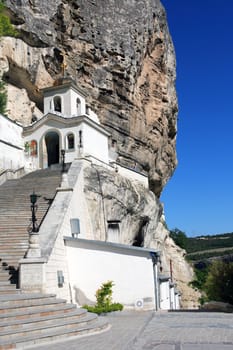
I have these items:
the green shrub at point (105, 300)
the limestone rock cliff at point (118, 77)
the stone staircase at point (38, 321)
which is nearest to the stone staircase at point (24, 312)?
the stone staircase at point (38, 321)

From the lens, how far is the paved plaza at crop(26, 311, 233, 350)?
6.99 meters

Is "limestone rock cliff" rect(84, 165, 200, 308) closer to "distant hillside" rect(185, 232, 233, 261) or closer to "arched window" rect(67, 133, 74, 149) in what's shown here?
"arched window" rect(67, 133, 74, 149)

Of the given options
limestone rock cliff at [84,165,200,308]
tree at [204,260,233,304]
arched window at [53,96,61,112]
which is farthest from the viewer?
arched window at [53,96,61,112]

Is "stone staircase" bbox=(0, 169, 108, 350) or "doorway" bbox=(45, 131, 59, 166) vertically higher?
"doorway" bbox=(45, 131, 59, 166)

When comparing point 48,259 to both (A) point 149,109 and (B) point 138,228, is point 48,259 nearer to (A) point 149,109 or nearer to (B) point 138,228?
(B) point 138,228

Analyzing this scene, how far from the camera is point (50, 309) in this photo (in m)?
8.65

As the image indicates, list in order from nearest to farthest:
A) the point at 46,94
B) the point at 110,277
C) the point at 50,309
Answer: the point at 50,309
the point at 110,277
the point at 46,94

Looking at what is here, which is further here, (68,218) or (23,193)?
(23,193)

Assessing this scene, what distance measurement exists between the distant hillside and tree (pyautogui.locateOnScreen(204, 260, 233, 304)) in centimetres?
6749

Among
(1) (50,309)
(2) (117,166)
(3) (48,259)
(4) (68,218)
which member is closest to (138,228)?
(2) (117,166)

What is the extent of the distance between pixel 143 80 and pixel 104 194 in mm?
23097

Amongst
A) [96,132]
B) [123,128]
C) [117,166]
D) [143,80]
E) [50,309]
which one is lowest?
[50,309]

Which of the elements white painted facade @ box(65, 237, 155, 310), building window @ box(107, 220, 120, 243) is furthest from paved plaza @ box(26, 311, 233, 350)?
building window @ box(107, 220, 120, 243)

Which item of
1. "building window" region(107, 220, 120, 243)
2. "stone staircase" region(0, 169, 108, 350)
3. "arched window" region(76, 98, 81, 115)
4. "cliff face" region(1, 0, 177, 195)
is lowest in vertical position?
"stone staircase" region(0, 169, 108, 350)
